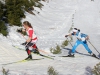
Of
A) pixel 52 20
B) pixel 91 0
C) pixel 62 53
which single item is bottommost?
pixel 62 53

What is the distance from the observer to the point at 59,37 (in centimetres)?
1538

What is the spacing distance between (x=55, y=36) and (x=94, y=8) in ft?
39.9

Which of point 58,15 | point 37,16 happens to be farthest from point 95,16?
point 37,16

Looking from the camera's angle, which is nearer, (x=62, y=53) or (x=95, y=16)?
(x=62, y=53)

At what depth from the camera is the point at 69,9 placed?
25406mm

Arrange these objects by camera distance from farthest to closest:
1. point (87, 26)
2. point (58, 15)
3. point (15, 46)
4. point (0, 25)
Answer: point (58, 15) → point (87, 26) → point (0, 25) → point (15, 46)

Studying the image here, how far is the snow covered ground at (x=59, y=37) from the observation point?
8250mm

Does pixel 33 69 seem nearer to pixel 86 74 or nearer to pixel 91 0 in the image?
pixel 86 74

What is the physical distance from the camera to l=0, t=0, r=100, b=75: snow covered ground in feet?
27.1

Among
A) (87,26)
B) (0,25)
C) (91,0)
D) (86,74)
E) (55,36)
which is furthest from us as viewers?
(91,0)

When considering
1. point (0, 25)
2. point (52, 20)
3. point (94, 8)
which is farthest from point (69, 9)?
point (0, 25)

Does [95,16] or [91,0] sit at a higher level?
[91,0]

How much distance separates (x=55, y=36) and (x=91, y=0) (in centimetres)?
1660

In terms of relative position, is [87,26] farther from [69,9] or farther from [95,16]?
[69,9]
